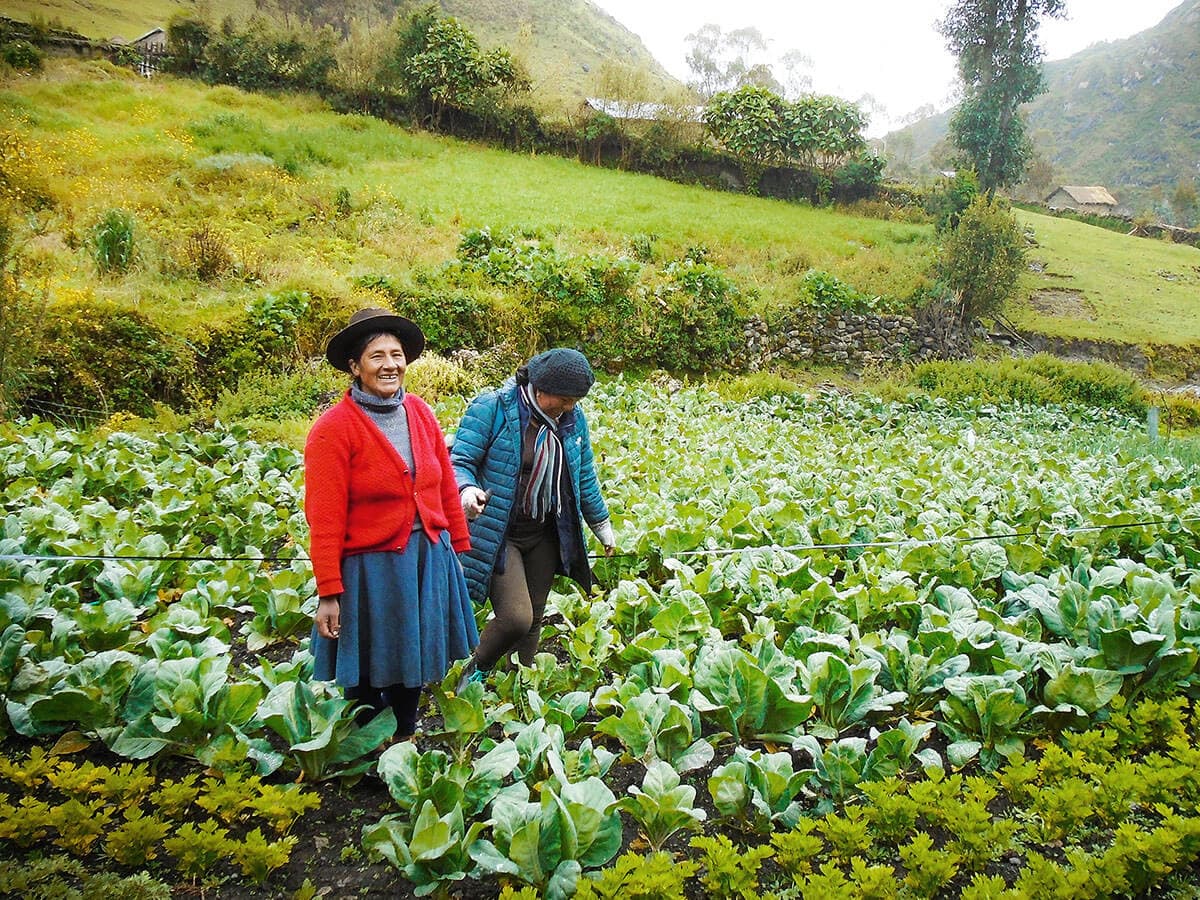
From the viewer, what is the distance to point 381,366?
2.24 metres

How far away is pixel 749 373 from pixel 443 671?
1194cm

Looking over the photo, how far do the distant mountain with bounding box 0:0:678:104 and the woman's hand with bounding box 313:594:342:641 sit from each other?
Answer: 251 centimetres

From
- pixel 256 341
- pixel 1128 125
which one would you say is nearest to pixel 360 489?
pixel 256 341

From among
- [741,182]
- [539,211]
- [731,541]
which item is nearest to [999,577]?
[731,541]

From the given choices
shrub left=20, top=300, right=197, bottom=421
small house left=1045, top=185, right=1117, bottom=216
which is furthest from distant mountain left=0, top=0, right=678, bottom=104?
small house left=1045, top=185, right=1117, bottom=216

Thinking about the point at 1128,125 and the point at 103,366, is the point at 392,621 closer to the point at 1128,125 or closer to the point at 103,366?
the point at 103,366

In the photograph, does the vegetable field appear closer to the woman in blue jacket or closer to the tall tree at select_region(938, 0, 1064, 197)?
the woman in blue jacket

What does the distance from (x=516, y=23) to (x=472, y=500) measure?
49.2m

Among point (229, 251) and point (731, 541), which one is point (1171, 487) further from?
point (229, 251)

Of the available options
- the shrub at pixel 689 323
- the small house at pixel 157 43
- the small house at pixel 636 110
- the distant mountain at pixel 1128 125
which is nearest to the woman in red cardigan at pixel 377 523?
the shrub at pixel 689 323

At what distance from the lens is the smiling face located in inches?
87.7

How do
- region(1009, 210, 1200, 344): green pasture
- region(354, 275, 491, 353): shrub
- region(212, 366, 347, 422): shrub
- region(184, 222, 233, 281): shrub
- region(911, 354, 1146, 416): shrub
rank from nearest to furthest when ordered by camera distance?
region(212, 366, 347, 422): shrub → region(184, 222, 233, 281): shrub → region(354, 275, 491, 353): shrub → region(911, 354, 1146, 416): shrub → region(1009, 210, 1200, 344): green pasture

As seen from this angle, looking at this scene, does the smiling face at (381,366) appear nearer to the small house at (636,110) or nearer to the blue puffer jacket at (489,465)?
the blue puffer jacket at (489,465)

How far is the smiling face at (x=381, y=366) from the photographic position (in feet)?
7.31
